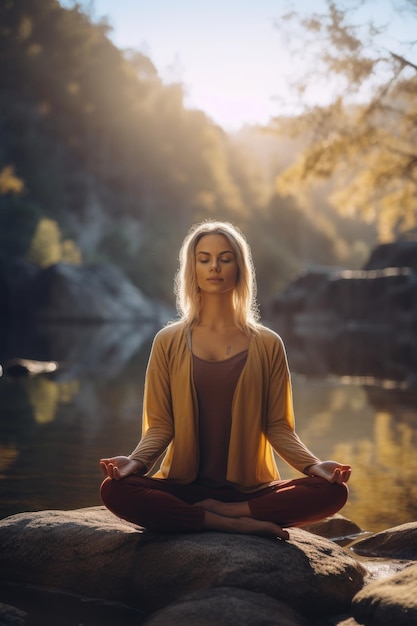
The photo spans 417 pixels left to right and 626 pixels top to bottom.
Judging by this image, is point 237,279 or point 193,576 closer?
point 193,576

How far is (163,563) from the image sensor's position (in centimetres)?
394

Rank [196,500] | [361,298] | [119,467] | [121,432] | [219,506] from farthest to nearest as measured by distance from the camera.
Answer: [361,298]
[121,432]
[196,500]
[219,506]
[119,467]

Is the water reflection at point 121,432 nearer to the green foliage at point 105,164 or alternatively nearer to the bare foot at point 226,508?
the bare foot at point 226,508

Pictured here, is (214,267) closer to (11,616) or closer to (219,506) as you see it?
(219,506)

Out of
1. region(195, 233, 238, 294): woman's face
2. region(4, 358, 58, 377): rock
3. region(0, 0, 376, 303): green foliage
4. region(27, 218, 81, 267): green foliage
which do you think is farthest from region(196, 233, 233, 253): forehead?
region(27, 218, 81, 267): green foliage

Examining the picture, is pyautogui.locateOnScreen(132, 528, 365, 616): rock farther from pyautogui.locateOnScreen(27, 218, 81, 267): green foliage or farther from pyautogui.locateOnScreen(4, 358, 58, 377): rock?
pyautogui.locateOnScreen(27, 218, 81, 267): green foliage

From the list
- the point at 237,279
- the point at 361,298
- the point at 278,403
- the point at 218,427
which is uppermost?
the point at 361,298

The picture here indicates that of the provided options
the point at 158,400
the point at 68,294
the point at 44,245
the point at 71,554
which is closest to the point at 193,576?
the point at 71,554

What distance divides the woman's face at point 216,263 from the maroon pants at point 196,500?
3.29 ft

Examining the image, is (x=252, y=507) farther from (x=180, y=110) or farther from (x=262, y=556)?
(x=180, y=110)

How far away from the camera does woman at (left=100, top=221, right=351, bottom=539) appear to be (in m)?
4.13

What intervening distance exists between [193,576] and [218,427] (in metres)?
0.79

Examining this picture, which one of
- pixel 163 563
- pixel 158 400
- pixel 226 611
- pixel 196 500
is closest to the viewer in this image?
pixel 226 611

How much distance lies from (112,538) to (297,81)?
15.5 metres
